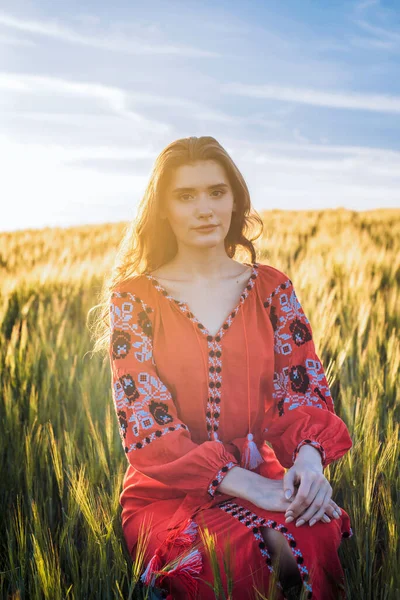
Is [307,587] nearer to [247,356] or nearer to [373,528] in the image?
[373,528]

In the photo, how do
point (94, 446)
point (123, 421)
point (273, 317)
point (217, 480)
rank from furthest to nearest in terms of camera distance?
1. point (94, 446)
2. point (273, 317)
3. point (123, 421)
4. point (217, 480)

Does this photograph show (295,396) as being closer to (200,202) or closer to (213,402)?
(213,402)

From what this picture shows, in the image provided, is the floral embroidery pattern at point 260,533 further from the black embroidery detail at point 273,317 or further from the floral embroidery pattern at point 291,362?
the black embroidery detail at point 273,317

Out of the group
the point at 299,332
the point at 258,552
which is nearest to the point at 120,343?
the point at 299,332

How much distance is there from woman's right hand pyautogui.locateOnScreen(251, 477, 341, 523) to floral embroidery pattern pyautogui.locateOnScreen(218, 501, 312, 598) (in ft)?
0.09

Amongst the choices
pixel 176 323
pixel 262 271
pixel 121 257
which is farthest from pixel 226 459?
pixel 121 257

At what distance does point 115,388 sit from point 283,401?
44 centimetres

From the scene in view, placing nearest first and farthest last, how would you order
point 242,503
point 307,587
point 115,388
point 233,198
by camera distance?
point 307,587
point 242,503
point 115,388
point 233,198

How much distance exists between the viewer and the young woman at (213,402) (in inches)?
48.7

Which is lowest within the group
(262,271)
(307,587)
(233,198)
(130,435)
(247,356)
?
(307,587)

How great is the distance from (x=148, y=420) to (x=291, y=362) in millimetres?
426

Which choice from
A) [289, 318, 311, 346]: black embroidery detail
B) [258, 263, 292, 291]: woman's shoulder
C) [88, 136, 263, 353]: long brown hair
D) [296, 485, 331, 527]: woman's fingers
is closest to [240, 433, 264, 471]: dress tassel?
[296, 485, 331, 527]: woman's fingers

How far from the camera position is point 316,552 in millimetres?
1228

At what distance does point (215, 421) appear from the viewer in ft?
4.83
